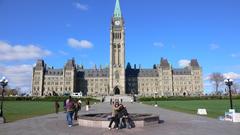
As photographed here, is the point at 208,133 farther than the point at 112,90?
No

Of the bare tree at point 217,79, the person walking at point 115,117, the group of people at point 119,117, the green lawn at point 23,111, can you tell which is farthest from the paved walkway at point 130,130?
the bare tree at point 217,79

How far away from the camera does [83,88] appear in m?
166

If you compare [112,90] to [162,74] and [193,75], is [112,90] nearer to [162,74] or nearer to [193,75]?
[162,74]

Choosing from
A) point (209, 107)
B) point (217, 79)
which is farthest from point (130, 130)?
point (217, 79)

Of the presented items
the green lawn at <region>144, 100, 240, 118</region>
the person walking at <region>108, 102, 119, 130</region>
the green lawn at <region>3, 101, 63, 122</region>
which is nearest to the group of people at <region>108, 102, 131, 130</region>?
the person walking at <region>108, 102, 119, 130</region>

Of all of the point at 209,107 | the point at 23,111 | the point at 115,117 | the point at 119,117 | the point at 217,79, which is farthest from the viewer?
the point at 217,79

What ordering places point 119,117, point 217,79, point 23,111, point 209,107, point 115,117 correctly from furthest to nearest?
point 217,79 → point 209,107 → point 23,111 → point 119,117 → point 115,117

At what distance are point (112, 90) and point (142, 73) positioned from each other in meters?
30.9

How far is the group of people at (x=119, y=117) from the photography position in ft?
56.3

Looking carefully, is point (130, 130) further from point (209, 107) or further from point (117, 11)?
point (117, 11)

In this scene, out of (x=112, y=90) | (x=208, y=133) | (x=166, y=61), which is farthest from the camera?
(x=166, y=61)

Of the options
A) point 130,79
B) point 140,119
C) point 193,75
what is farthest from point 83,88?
point 140,119

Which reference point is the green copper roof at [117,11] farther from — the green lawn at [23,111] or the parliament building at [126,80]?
the green lawn at [23,111]

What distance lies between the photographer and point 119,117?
17.6 metres
